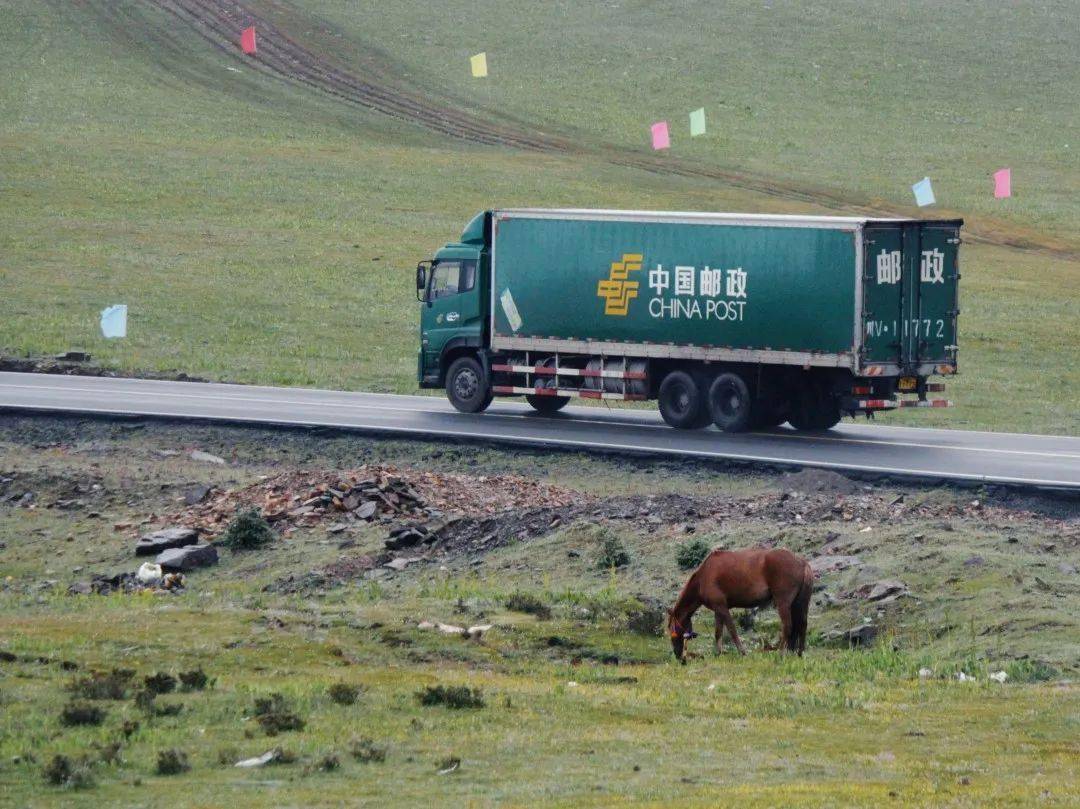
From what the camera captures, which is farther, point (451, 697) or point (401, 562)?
point (401, 562)

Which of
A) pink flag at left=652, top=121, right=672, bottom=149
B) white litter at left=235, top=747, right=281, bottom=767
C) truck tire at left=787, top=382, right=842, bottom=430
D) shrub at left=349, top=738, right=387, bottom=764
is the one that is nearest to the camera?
white litter at left=235, top=747, right=281, bottom=767

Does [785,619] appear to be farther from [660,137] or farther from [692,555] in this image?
[660,137]

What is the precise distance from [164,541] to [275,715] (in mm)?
11209

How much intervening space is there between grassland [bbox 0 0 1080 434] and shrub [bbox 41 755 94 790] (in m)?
28.0

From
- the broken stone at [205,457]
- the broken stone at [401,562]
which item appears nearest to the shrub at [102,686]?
the broken stone at [401,562]

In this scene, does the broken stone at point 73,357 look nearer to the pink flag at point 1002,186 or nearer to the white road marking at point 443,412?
the white road marking at point 443,412

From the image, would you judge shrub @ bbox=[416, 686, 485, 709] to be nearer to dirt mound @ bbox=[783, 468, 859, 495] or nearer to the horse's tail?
the horse's tail

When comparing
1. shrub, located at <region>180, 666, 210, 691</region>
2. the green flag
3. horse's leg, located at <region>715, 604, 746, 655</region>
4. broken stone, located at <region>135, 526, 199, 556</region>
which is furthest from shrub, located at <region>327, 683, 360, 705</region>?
the green flag

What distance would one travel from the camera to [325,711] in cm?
1350

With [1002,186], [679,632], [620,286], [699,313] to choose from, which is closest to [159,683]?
[679,632]

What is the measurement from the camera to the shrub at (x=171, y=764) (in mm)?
11617

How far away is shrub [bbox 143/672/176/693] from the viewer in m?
14.0

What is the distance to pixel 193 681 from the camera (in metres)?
14.2

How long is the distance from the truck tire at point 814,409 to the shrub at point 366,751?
21.4 meters
